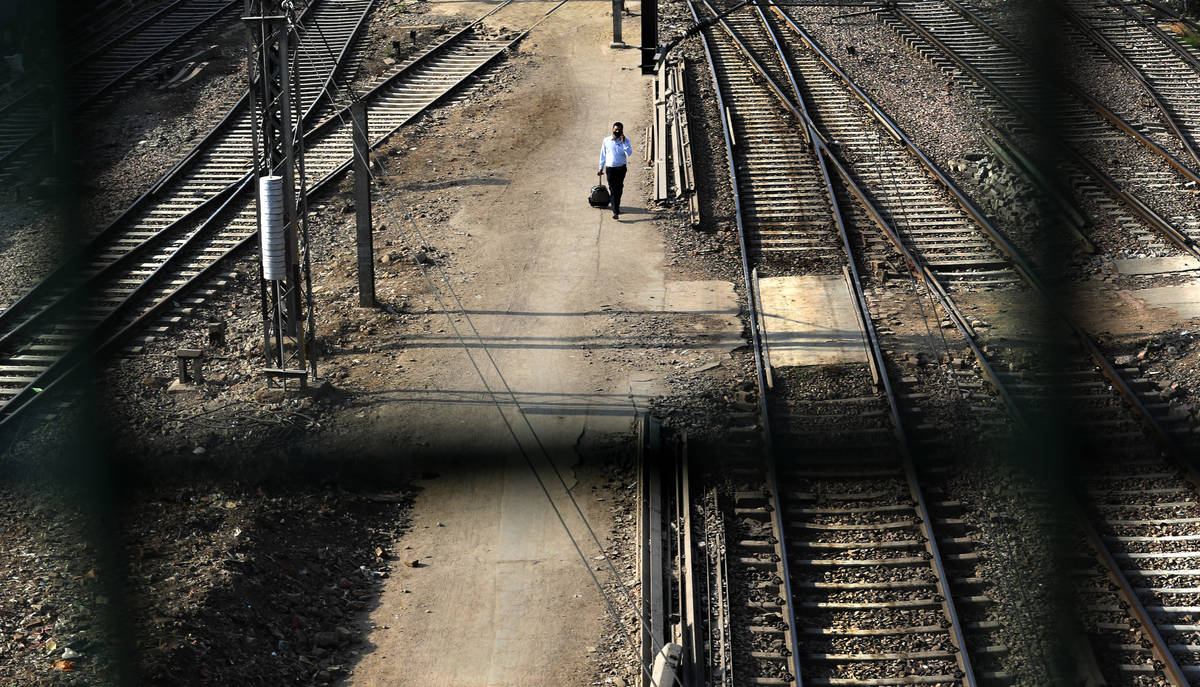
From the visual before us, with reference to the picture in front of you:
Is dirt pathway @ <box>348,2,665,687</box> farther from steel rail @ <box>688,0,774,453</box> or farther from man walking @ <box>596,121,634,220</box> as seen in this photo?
steel rail @ <box>688,0,774,453</box>

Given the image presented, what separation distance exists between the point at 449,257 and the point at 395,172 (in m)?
3.88

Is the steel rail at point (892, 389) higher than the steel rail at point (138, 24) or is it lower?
lower

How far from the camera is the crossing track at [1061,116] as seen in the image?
1.19 meters

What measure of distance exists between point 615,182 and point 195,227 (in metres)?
5.73

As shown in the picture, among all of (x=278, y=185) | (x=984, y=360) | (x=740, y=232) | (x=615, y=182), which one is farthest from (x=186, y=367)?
(x=984, y=360)

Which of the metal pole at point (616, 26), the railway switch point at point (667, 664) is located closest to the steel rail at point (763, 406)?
the railway switch point at point (667, 664)

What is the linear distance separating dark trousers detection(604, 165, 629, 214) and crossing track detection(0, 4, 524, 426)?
3.56 meters

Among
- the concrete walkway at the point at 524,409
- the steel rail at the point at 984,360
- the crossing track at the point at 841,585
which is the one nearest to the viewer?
the steel rail at the point at 984,360

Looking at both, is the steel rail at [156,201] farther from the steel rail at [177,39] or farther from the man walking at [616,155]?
the man walking at [616,155]

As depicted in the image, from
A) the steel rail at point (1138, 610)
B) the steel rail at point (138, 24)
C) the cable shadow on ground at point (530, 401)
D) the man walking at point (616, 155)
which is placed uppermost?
the steel rail at point (138, 24)

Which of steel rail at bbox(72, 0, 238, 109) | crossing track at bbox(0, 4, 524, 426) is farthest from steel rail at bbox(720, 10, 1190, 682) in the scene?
steel rail at bbox(72, 0, 238, 109)

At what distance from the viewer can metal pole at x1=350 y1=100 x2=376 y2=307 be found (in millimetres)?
12531

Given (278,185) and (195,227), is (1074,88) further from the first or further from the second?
(195,227)

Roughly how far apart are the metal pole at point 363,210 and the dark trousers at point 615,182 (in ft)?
11.6
